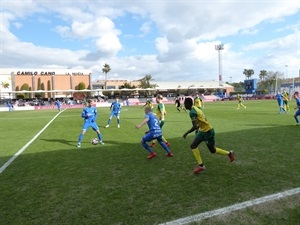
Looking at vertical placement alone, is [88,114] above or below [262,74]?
below

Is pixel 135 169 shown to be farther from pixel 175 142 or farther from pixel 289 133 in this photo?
pixel 289 133

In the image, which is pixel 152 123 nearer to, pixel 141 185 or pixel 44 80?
pixel 141 185

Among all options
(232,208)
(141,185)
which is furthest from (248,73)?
(232,208)

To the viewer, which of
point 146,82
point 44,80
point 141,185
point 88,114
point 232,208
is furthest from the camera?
point 146,82

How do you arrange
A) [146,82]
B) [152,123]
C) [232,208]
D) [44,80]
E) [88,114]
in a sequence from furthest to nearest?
1. [146,82]
2. [44,80]
3. [88,114]
4. [152,123]
5. [232,208]

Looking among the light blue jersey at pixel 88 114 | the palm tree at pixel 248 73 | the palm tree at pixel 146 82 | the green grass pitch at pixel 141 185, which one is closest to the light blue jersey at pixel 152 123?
the green grass pitch at pixel 141 185

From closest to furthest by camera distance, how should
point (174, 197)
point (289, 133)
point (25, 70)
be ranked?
1. point (174, 197)
2. point (289, 133)
3. point (25, 70)

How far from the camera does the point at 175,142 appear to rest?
1147cm

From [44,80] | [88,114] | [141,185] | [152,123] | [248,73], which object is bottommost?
[141,185]

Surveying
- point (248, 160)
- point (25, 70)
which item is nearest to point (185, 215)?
point (248, 160)

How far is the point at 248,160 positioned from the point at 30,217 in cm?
576

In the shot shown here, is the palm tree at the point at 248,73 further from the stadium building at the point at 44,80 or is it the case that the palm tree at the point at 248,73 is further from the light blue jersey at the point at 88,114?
the light blue jersey at the point at 88,114

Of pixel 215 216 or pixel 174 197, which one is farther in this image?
pixel 174 197

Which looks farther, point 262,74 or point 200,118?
point 262,74
